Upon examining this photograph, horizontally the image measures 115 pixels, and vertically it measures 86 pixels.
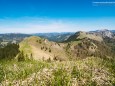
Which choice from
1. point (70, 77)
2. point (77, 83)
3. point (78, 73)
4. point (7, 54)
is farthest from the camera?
point (7, 54)

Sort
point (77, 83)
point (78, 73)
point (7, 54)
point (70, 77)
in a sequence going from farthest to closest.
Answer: point (7, 54)
point (78, 73)
point (70, 77)
point (77, 83)

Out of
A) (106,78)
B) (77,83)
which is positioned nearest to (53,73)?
(77,83)

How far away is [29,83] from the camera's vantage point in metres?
19.7

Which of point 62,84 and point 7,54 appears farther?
point 7,54

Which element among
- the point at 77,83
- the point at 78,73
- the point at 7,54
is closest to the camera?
the point at 77,83

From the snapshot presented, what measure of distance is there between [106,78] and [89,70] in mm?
3532

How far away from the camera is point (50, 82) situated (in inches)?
780

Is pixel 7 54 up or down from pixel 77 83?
down

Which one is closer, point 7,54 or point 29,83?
point 29,83

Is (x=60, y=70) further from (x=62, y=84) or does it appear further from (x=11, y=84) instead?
(x=11, y=84)

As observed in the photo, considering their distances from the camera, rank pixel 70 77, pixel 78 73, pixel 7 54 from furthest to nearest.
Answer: pixel 7 54 → pixel 78 73 → pixel 70 77

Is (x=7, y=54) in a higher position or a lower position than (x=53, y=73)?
lower

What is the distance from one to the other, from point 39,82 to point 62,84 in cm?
210

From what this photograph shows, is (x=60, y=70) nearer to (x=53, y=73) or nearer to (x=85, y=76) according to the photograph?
(x=53, y=73)
